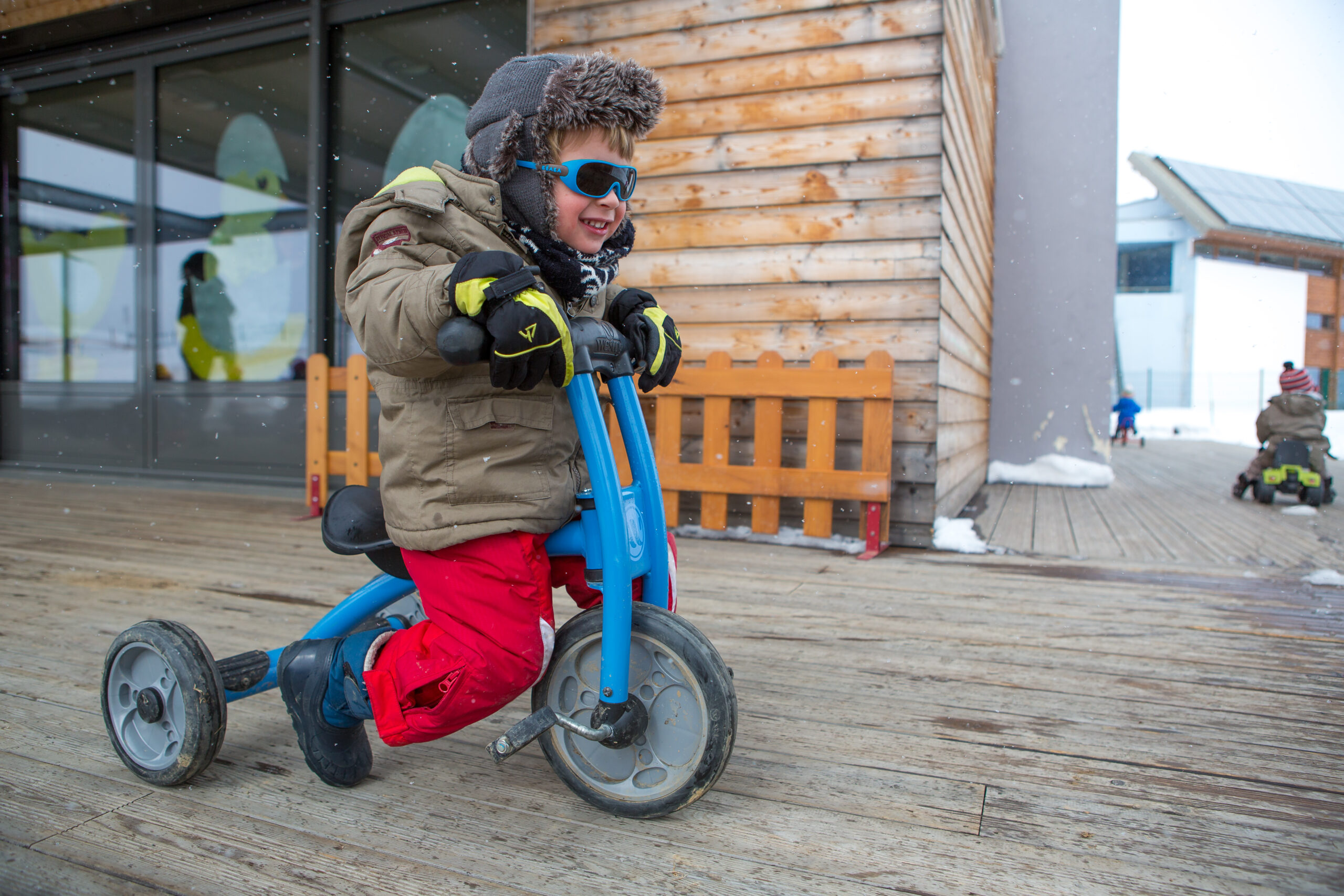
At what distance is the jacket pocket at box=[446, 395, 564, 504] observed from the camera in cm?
123

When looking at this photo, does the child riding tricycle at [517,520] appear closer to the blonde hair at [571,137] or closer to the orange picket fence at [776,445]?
the blonde hair at [571,137]

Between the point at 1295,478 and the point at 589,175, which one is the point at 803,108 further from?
the point at 1295,478

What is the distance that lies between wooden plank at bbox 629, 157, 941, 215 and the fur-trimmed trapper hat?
229 centimetres

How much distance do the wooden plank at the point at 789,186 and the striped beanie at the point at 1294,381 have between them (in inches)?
143

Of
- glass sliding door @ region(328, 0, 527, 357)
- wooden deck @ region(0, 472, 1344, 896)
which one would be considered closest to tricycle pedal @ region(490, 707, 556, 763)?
wooden deck @ region(0, 472, 1344, 896)

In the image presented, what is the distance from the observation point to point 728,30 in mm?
4008

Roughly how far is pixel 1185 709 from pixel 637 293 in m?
1.51

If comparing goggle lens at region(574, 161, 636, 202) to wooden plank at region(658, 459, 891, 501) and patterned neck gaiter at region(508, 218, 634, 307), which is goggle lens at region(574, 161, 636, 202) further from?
wooden plank at region(658, 459, 891, 501)

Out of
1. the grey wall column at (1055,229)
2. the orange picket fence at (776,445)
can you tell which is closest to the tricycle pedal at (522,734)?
the orange picket fence at (776,445)

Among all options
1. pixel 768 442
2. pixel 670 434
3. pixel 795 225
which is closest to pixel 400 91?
pixel 795 225

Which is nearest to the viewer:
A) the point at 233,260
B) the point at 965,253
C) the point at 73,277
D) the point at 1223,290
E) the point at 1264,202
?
the point at 965,253

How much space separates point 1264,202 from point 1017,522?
23.1 meters

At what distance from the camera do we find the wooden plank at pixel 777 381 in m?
3.53

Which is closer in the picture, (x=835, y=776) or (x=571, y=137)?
(x=571, y=137)
